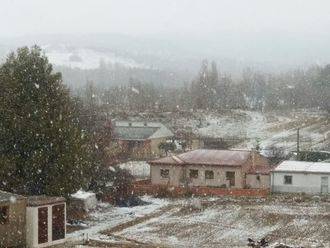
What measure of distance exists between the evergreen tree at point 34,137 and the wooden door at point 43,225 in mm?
4169

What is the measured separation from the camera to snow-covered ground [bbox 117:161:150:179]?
56938mm

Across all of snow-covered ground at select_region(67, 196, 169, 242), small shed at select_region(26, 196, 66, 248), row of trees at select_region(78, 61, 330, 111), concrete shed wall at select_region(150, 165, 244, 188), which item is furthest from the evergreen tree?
row of trees at select_region(78, 61, 330, 111)

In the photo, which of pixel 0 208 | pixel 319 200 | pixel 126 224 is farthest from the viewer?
pixel 319 200

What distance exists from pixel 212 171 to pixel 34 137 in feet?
66.9

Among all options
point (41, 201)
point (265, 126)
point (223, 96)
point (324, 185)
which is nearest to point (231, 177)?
point (324, 185)

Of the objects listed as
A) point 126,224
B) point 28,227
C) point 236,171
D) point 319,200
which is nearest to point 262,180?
point 236,171

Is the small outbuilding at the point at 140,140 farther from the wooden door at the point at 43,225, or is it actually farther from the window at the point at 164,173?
the wooden door at the point at 43,225

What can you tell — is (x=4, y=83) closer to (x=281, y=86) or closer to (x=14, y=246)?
(x=14, y=246)

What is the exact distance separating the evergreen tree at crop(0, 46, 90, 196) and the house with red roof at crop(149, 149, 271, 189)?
17.8 m

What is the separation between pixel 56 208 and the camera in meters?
28.8

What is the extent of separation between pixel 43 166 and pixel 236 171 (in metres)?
20.2

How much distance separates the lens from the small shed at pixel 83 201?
125 feet

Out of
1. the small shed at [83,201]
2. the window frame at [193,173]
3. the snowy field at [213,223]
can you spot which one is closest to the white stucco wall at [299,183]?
the snowy field at [213,223]

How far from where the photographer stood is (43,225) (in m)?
28.4
